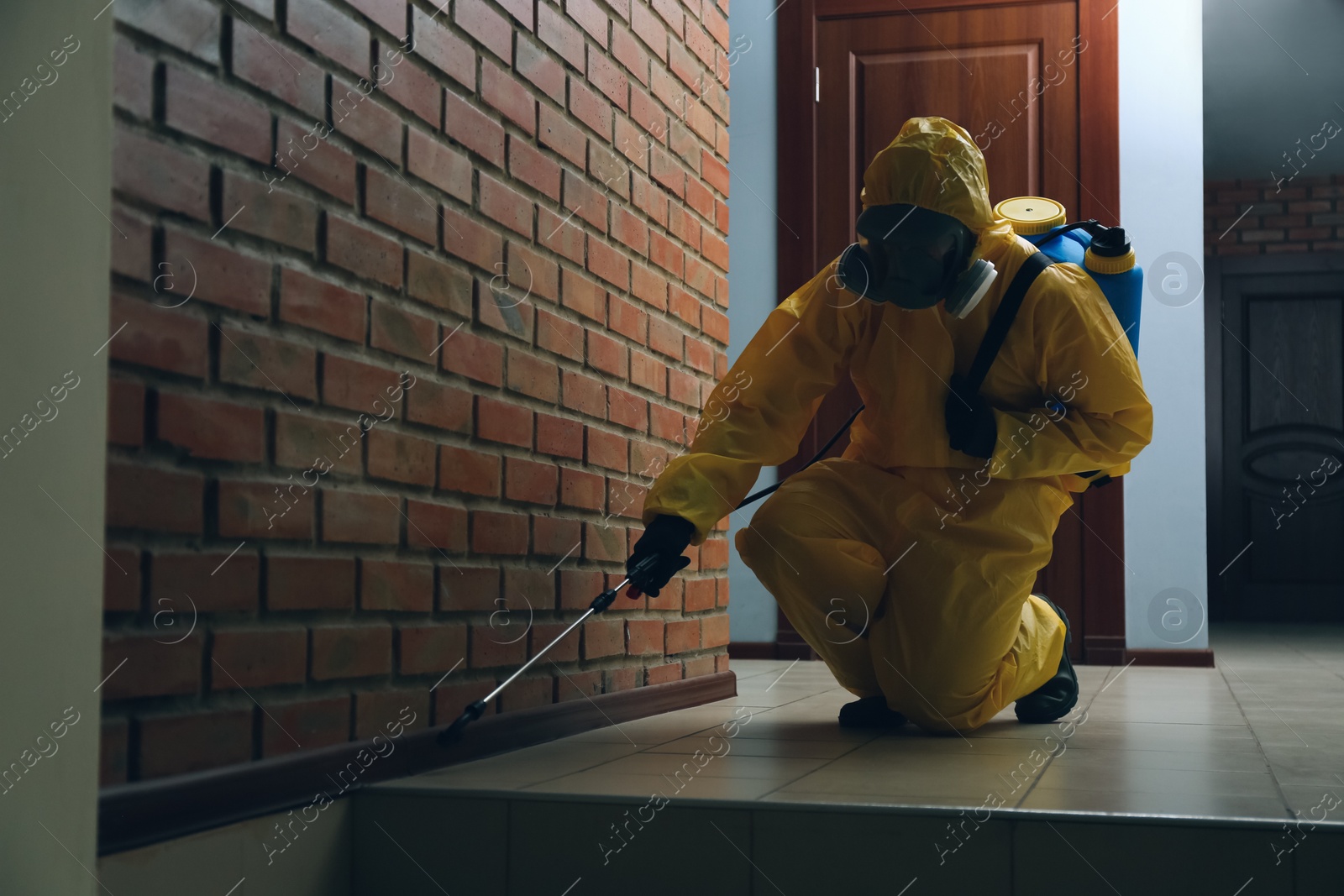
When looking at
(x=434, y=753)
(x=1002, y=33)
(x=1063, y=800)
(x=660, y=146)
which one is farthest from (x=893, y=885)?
(x=1002, y=33)

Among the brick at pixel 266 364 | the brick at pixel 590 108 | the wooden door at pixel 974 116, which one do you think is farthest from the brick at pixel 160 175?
the wooden door at pixel 974 116

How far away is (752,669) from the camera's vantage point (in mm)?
3506

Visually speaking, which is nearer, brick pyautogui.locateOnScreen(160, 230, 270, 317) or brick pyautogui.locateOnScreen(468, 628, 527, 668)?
brick pyautogui.locateOnScreen(160, 230, 270, 317)

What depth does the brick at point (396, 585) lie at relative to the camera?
56.4 inches

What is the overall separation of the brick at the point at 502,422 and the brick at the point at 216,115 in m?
0.51

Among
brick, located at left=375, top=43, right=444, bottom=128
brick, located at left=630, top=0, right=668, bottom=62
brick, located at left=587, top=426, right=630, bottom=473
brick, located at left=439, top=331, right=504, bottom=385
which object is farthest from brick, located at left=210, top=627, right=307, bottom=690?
brick, located at left=630, top=0, right=668, bottom=62

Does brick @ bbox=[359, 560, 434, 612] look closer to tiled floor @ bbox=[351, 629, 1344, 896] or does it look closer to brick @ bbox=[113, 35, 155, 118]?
tiled floor @ bbox=[351, 629, 1344, 896]

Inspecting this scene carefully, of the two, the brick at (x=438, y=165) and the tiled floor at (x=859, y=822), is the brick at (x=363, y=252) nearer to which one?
the brick at (x=438, y=165)

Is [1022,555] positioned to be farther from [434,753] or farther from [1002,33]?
[1002,33]

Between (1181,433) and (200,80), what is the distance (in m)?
3.26

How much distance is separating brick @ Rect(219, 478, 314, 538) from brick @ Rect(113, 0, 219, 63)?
0.41m

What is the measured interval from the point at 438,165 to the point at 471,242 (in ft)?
0.39

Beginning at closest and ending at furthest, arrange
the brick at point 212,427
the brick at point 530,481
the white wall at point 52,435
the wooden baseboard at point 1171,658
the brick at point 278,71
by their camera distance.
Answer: the white wall at point 52,435 → the brick at point 212,427 → the brick at point 278,71 → the brick at point 530,481 → the wooden baseboard at point 1171,658

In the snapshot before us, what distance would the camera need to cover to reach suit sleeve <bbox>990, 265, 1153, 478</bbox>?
187 cm
